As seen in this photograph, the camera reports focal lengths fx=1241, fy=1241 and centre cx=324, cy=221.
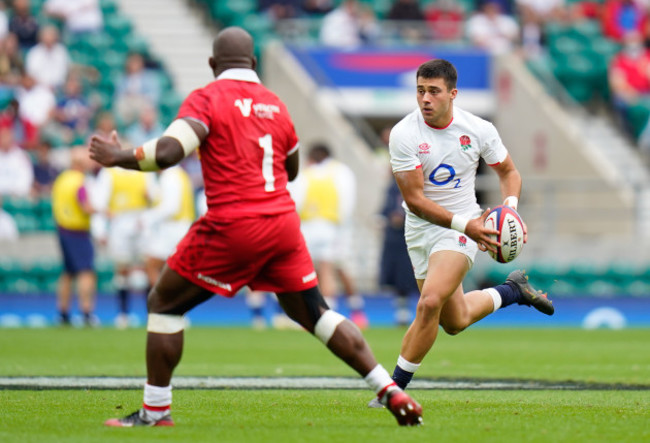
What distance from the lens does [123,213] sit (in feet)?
58.2

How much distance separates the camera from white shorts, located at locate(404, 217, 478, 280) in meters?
8.33

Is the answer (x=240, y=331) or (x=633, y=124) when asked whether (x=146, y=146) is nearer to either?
(x=240, y=331)

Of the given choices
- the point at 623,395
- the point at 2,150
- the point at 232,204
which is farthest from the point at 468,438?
the point at 2,150

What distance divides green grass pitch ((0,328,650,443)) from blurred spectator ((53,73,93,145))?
246 inches

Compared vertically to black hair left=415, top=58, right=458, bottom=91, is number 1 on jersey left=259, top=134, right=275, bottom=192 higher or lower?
lower

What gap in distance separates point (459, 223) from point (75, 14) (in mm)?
16431

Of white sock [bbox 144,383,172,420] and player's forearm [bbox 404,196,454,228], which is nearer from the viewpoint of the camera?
white sock [bbox 144,383,172,420]

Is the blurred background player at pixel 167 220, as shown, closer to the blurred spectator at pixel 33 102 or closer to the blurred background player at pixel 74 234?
the blurred background player at pixel 74 234

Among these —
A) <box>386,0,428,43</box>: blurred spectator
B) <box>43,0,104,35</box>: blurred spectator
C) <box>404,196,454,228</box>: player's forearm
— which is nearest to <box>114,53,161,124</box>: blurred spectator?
<box>43,0,104,35</box>: blurred spectator

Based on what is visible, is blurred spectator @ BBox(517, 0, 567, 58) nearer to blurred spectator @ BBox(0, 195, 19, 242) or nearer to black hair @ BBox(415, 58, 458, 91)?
blurred spectator @ BBox(0, 195, 19, 242)

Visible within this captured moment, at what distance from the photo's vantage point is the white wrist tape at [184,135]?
21.2ft

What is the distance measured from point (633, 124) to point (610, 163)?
50.2 inches

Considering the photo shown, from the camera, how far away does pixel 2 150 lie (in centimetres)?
1897

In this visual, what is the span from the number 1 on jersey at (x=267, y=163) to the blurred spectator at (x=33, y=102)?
47.3 ft
